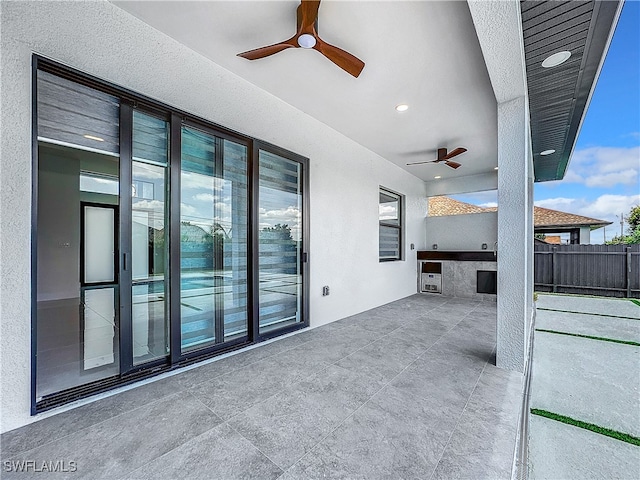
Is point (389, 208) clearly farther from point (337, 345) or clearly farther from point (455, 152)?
point (337, 345)

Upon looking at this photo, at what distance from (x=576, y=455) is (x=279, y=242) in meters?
3.00

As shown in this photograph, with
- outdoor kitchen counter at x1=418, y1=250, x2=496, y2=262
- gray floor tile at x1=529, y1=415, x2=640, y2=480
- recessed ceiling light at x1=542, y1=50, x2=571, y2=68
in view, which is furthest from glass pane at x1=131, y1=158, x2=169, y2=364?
outdoor kitchen counter at x1=418, y1=250, x2=496, y2=262

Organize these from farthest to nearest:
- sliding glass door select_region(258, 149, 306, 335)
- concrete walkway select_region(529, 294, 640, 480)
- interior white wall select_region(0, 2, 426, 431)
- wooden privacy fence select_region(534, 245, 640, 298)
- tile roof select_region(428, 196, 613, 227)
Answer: tile roof select_region(428, 196, 613, 227) < wooden privacy fence select_region(534, 245, 640, 298) < sliding glass door select_region(258, 149, 306, 335) < interior white wall select_region(0, 2, 426, 431) < concrete walkway select_region(529, 294, 640, 480)

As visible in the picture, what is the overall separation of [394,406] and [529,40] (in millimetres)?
2914

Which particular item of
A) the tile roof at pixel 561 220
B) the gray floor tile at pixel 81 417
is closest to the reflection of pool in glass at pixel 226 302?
Answer: the gray floor tile at pixel 81 417

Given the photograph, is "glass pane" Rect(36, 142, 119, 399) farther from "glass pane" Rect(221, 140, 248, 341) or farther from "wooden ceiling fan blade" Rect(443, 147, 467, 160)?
"wooden ceiling fan blade" Rect(443, 147, 467, 160)

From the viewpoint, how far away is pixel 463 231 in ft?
22.8

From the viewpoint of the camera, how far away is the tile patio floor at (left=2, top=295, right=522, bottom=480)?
4.71ft

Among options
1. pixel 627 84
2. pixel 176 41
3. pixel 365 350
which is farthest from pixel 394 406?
pixel 627 84

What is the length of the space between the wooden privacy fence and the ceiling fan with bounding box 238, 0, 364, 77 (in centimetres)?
824

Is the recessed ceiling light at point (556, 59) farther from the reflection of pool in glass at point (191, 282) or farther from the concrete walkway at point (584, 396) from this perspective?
the reflection of pool in glass at point (191, 282)

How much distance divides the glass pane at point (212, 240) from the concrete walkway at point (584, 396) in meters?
2.63

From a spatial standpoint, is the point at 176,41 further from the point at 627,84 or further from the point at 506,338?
the point at 627,84

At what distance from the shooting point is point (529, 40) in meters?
2.13
